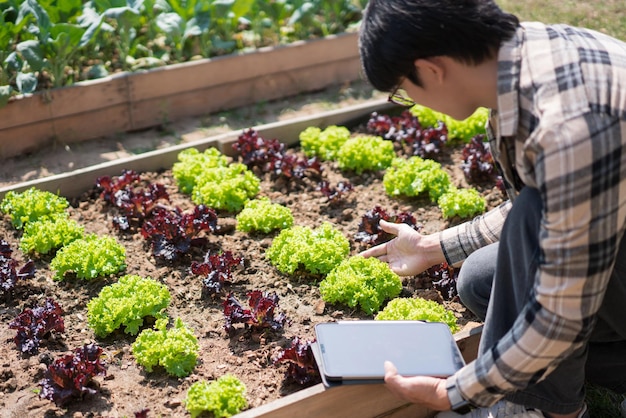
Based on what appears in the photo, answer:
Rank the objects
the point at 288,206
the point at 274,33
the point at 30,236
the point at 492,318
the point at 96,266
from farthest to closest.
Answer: the point at 274,33
the point at 288,206
the point at 30,236
the point at 96,266
the point at 492,318

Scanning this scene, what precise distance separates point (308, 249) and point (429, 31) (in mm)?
1905

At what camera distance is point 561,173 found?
7.55 ft

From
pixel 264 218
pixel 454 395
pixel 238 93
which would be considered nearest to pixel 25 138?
pixel 238 93

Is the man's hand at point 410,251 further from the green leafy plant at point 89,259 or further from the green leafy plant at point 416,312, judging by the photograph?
the green leafy plant at point 89,259

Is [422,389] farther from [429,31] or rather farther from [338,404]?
[429,31]

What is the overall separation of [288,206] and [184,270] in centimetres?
92

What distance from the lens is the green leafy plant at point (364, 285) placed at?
12.7 feet

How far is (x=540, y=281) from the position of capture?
2467 mm

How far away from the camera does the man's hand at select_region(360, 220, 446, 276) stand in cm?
366

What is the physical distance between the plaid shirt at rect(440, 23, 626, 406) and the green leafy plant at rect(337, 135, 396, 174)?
101 inches

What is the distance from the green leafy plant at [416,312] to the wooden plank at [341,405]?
0.54 feet

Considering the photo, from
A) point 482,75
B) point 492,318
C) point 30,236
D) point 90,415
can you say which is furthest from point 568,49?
point 30,236

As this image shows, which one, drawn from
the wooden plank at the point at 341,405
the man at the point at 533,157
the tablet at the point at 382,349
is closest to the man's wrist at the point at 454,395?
the man at the point at 533,157

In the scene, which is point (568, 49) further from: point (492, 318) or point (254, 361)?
point (254, 361)
